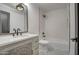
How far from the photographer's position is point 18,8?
161 centimetres

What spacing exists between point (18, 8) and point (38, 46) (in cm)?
71

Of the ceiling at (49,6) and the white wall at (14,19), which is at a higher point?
the ceiling at (49,6)

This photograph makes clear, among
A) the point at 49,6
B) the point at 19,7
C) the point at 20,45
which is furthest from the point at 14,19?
the point at 49,6

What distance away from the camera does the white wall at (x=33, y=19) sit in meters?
1.64

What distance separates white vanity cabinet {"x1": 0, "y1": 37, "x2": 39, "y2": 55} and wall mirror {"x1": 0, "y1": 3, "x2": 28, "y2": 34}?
0.70 feet

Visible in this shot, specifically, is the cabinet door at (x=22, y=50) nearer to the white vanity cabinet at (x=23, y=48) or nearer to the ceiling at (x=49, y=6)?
the white vanity cabinet at (x=23, y=48)

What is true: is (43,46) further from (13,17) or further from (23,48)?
(13,17)

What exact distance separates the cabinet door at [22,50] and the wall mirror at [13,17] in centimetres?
26

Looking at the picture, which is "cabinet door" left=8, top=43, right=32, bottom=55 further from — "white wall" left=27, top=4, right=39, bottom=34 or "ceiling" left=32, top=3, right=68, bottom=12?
"ceiling" left=32, top=3, right=68, bottom=12

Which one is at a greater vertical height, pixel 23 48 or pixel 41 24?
pixel 41 24

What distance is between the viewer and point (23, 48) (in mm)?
1578

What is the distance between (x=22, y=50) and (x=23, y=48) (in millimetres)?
34

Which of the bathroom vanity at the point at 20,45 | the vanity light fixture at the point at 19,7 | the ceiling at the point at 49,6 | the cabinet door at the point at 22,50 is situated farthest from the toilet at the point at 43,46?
the vanity light fixture at the point at 19,7

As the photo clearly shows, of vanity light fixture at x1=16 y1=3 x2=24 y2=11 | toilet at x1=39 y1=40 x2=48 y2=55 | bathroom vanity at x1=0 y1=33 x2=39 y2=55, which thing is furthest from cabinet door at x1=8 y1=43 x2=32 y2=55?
vanity light fixture at x1=16 y1=3 x2=24 y2=11
